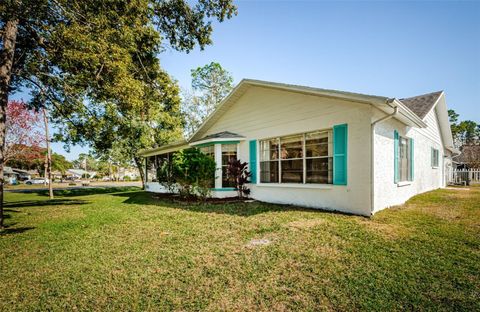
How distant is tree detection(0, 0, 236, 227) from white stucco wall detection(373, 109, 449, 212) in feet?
22.4

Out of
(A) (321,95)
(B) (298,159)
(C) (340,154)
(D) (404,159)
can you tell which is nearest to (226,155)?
(B) (298,159)

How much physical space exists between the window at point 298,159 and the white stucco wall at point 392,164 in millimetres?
1392

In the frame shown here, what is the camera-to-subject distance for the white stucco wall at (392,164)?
667 cm

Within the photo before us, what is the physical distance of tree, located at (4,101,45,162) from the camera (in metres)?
19.1

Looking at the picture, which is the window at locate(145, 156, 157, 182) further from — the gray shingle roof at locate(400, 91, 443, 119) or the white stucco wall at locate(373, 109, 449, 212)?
the gray shingle roof at locate(400, 91, 443, 119)

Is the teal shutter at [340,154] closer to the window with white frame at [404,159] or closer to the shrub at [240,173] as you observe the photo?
the window with white frame at [404,159]

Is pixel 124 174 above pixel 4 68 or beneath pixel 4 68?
beneath

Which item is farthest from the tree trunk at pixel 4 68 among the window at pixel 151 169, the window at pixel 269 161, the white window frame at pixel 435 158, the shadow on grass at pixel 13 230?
the white window frame at pixel 435 158

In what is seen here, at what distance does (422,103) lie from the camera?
12.0 metres

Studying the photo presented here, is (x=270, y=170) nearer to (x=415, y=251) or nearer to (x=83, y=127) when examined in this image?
(x=415, y=251)

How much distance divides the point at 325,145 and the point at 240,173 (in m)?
4.00

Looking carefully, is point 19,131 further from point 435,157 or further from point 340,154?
point 435,157

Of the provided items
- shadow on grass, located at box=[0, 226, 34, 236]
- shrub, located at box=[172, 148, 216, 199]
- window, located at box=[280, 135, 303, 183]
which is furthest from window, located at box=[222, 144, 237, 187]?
shadow on grass, located at box=[0, 226, 34, 236]

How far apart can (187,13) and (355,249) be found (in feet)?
→ 29.2
